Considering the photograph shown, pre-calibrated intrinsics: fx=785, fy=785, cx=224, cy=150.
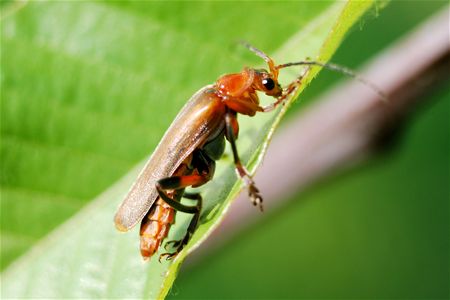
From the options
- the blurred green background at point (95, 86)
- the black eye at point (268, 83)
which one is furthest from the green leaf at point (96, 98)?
the black eye at point (268, 83)

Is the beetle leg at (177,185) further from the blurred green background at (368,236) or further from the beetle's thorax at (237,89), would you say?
the blurred green background at (368,236)

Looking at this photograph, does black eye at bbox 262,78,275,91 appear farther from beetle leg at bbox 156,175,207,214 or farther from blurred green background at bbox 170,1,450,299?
blurred green background at bbox 170,1,450,299

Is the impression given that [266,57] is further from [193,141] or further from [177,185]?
[177,185]

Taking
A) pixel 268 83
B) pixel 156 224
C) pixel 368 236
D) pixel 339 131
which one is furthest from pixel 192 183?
pixel 368 236

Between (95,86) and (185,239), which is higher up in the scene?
(95,86)

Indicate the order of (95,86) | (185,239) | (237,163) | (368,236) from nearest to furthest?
1. (237,163)
2. (185,239)
3. (95,86)
4. (368,236)

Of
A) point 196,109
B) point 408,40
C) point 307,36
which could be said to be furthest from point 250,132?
point 408,40

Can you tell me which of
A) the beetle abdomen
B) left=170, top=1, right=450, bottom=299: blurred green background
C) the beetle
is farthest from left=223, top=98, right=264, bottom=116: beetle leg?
left=170, top=1, right=450, bottom=299: blurred green background
